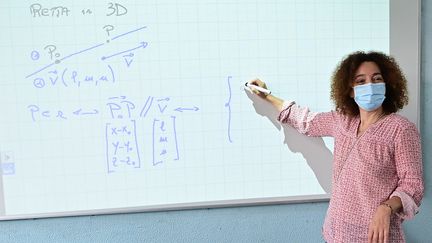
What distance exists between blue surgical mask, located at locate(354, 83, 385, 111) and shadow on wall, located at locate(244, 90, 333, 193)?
29 cm

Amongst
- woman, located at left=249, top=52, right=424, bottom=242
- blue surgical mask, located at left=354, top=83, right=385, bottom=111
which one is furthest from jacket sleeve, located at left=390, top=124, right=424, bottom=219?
blue surgical mask, located at left=354, top=83, right=385, bottom=111

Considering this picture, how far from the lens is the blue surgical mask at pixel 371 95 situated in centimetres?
103

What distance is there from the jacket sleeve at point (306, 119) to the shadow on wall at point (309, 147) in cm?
4

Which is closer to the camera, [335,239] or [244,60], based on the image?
[335,239]

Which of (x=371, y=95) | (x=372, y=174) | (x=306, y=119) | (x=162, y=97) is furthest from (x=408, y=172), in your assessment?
(x=162, y=97)

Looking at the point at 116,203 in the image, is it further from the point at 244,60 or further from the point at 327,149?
the point at 327,149

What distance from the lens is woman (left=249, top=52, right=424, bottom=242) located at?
96cm

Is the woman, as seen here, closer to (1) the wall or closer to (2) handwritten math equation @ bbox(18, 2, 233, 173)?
(1) the wall

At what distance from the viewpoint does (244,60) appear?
126 cm

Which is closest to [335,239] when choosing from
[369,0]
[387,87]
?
[387,87]

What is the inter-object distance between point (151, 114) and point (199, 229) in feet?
1.39

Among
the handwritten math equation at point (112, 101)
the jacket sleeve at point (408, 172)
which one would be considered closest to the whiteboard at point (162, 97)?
the handwritten math equation at point (112, 101)

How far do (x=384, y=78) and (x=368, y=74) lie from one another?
0.16 feet

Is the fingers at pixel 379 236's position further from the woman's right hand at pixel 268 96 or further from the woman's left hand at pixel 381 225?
the woman's right hand at pixel 268 96
